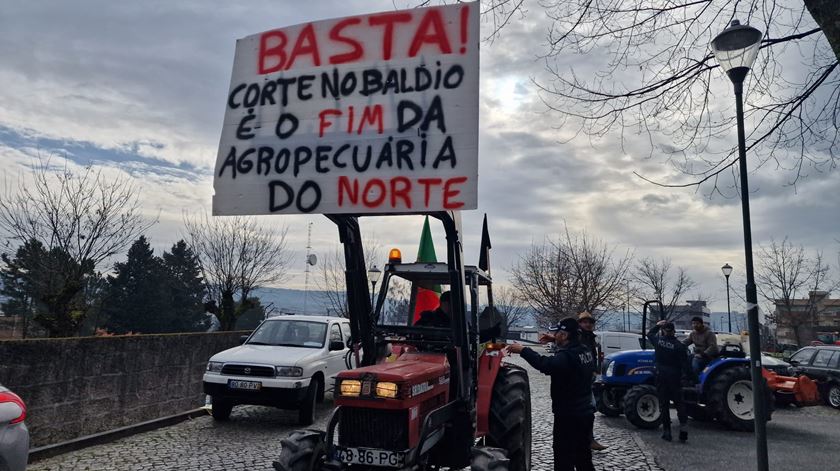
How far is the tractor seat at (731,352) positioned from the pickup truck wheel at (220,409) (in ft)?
31.6

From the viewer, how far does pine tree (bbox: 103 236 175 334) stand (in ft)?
137

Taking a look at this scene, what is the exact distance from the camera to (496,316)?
21.5ft

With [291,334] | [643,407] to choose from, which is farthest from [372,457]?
[643,407]

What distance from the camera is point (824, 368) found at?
16578mm

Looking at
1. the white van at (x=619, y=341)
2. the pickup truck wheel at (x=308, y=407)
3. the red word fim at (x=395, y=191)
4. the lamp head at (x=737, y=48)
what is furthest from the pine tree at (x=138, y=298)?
the lamp head at (x=737, y=48)

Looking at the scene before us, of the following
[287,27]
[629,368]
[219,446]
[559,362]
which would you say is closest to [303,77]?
[287,27]

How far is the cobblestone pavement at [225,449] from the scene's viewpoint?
24.1 feet

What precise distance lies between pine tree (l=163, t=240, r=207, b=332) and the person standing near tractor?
38360mm

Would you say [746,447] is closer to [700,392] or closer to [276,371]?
[700,392]

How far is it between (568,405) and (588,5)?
15.0 feet

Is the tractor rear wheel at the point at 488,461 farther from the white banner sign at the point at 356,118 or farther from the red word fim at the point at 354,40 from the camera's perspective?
the red word fim at the point at 354,40

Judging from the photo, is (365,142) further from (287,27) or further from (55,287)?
(55,287)

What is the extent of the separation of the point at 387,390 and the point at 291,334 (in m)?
7.24

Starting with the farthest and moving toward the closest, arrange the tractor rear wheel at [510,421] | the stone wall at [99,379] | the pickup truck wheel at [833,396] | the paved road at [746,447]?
the pickup truck wheel at [833,396]
the paved road at [746,447]
the stone wall at [99,379]
the tractor rear wheel at [510,421]
